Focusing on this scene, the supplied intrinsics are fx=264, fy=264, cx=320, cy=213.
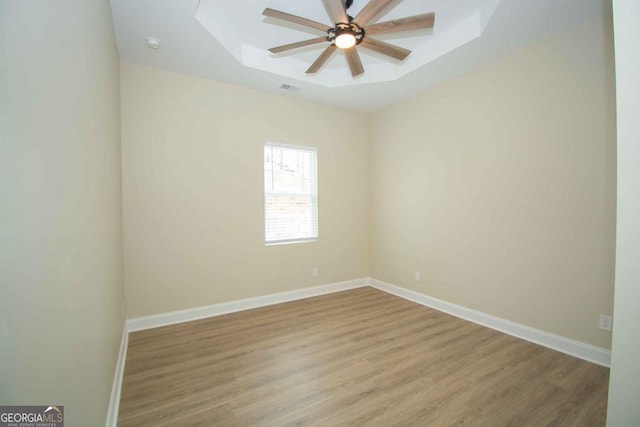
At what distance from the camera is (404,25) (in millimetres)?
2041

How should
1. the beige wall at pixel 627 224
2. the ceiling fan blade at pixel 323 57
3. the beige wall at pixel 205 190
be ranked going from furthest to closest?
the beige wall at pixel 205 190
the ceiling fan blade at pixel 323 57
the beige wall at pixel 627 224

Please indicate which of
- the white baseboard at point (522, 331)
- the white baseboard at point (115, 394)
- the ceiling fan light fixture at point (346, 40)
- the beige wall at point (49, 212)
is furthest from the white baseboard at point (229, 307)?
the ceiling fan light fixture at point (346, 40)

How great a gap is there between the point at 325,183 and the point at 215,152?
168 cm

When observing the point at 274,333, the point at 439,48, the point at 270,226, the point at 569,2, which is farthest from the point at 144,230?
the point at 569,2

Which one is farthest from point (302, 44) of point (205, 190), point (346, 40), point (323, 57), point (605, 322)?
point (605, 322)

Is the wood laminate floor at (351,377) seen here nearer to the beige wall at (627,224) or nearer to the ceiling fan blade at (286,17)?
the beige wall at (627,224)

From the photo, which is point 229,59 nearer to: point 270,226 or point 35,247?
point 270,226

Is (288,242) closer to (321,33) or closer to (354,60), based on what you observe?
(354,60)

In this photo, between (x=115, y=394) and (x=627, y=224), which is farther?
(x=115, y=394)

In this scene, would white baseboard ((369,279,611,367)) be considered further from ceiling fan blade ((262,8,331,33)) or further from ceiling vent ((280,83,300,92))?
ceiling fan blade ((262,8,331,33))

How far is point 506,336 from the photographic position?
275 cm

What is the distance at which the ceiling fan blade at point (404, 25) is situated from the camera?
6.39ft

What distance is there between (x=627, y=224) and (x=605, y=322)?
1.91m

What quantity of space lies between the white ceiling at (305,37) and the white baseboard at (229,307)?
2.83 meters
